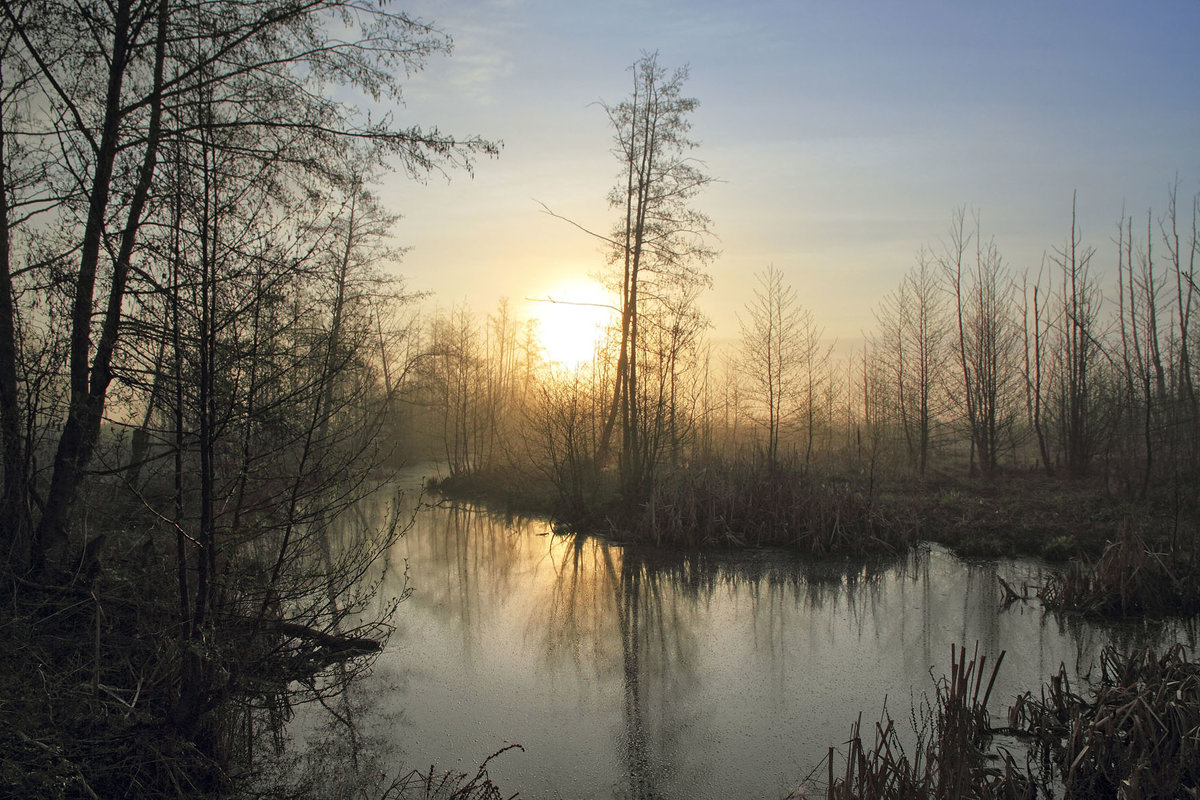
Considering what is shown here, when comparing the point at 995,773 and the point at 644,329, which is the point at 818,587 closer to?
the point at 995,773

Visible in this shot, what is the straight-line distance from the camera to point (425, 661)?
642 cm

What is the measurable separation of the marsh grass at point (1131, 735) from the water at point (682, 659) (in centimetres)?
73

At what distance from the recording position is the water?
4.56m

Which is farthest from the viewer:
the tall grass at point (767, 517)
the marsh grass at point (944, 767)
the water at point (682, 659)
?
the tall grass at point (767, 517)

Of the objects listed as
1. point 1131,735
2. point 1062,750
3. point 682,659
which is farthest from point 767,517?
point 1131,735

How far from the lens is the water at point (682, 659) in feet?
15.0

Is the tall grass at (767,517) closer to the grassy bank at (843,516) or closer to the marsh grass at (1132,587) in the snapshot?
the grassy bank at (843,516)

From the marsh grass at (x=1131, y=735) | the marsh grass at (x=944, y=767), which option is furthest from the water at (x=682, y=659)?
the marsh grass at (x=1131, y=735)

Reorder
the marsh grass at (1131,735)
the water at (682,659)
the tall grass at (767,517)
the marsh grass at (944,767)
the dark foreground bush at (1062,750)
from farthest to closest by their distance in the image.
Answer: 1. the tall grass at (767,517)
2. the water at (682,659)
3. the marsh grass at (1131,735)
4. the dark foreground bush at (1062,750)
5. the marsh grass at (944,767)

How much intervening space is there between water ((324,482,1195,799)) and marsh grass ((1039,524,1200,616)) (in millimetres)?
384

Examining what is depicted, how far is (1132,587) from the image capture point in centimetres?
738

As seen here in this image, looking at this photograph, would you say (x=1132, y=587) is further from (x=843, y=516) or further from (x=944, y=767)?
(x=944, y=767)

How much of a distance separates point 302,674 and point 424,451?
2838 centimetres

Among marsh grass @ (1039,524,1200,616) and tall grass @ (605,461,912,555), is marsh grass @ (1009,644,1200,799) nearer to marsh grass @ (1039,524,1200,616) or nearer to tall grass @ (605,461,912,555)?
marsh grass @ (1039,524,1200,616)
